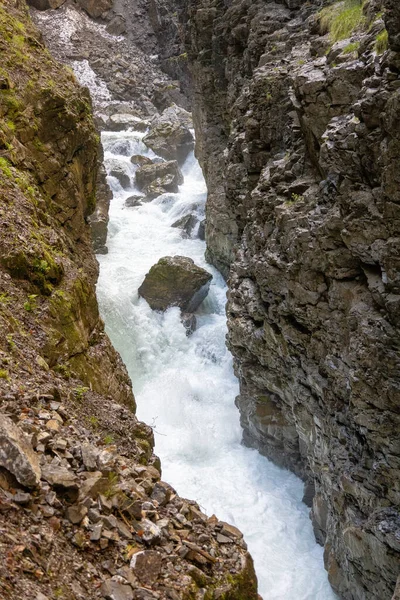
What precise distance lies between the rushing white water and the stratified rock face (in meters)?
0.95

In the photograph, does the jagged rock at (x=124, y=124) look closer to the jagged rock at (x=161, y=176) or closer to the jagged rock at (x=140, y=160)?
the jagged rock at (x=140, y=160)

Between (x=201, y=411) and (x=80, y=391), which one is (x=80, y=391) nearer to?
(x=80, y=391)

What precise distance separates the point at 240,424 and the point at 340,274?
9750 mm

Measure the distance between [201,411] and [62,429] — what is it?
14.6 metres

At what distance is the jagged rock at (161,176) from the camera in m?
35.9

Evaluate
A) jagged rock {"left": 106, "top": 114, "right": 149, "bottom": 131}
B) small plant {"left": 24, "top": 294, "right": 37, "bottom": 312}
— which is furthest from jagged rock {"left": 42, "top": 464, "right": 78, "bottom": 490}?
jagged rock {"left": 106, "top": 114, "right": 149, "bottom": 131}

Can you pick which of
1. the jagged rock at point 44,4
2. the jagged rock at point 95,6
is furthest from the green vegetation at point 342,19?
the jagged rock at point 95,6

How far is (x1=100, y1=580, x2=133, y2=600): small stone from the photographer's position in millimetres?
3258

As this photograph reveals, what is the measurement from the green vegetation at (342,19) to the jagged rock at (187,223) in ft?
59.5

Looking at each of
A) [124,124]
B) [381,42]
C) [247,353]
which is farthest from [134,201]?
[381,42]

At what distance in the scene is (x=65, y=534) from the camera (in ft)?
11.4

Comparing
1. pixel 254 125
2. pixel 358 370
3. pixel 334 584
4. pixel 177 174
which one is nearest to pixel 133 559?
pixel 358 370

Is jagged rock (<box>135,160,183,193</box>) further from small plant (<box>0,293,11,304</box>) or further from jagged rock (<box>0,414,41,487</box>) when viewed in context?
jagged rock (<box>0,414,41,487</box>)

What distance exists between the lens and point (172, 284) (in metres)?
23.5
